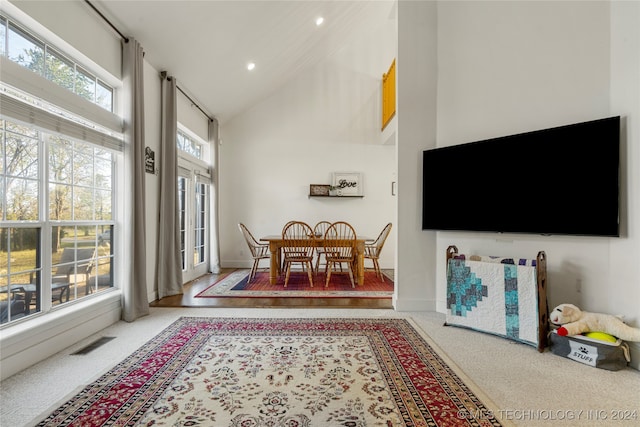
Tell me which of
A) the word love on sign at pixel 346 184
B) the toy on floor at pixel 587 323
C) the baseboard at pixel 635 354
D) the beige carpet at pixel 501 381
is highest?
the word love on sign at pixel 346 184

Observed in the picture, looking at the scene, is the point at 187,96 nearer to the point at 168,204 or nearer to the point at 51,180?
the point at 168,204

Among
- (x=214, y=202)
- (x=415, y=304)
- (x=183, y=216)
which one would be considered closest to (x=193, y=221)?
(x=183, y=216)

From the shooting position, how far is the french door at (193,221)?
472 cm

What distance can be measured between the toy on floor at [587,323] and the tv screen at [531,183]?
1.99 ft

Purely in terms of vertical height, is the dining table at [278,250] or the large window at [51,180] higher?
the large window at [51,180]

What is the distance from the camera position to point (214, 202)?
18.3 ft

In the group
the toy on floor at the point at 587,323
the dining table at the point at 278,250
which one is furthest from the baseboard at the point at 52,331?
the toy on floor at the point at 587,323

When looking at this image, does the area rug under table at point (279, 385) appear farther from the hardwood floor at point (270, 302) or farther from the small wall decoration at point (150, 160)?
the small wall decoration at point (150, 160)

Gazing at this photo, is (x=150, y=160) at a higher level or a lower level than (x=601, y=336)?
higher

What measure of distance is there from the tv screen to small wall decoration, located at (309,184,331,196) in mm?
2964

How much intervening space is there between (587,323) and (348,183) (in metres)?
4.43

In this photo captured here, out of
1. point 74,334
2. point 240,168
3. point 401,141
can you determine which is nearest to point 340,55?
point 240,168

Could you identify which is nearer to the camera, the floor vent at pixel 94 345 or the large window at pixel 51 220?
the large window at pixel 51 220

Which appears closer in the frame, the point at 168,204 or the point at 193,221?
the point at 168,204
